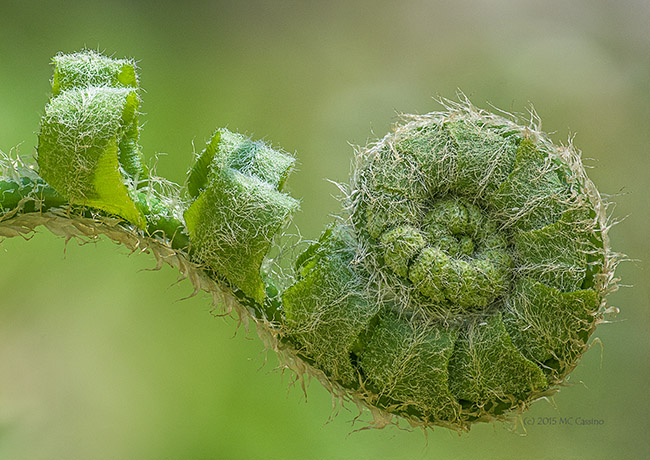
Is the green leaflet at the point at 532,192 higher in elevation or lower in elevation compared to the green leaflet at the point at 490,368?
higher

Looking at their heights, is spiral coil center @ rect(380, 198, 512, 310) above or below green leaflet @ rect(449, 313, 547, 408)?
above

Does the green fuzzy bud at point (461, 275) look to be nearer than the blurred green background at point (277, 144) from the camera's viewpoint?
Yes

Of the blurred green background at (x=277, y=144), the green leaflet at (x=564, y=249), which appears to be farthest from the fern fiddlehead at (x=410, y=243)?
the blurred green background at (x=277, y=144)

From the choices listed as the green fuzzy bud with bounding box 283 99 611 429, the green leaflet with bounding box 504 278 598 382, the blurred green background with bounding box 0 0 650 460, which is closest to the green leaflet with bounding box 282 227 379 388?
the green fuzzy bud with bounding box 283 99 611 429

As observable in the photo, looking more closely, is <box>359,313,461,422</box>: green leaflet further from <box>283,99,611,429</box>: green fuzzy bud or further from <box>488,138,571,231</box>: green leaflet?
<box>488,138,571,231</box>: green leaflet

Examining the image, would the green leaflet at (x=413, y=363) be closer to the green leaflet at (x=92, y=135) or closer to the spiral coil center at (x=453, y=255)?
the spiral coil center at (x=453, y=255)

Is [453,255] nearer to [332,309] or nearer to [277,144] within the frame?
[332,309]

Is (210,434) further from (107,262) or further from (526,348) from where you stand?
(526,348)
